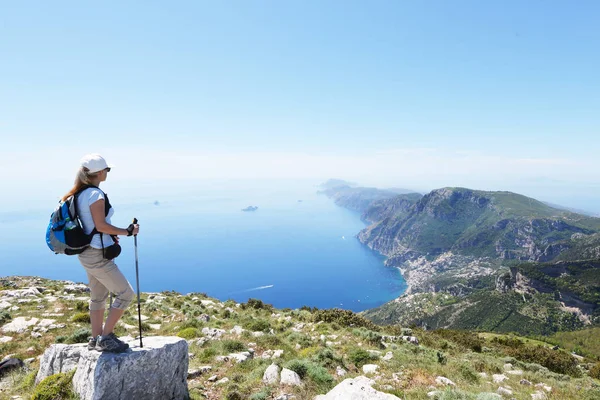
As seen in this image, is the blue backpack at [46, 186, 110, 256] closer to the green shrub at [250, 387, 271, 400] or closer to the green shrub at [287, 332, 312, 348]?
the green shrub at [250, 387, 271, 400]

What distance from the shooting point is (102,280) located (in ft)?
18.6

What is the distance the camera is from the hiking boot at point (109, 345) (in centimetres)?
577

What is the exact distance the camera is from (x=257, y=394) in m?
6.58

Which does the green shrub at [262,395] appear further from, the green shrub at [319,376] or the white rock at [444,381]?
the white rock at [444,381]

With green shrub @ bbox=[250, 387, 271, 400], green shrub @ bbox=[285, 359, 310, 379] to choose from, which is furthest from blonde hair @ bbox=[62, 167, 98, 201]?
green shrub @ bbox=[285, 359, 310, 379]

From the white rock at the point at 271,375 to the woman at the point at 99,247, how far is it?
11.6 ft

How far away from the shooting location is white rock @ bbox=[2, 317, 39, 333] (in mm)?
12720

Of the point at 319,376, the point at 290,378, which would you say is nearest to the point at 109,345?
the point at 290,378

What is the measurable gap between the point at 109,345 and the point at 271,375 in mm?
3967

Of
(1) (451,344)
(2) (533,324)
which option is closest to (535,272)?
(2) (533,324)

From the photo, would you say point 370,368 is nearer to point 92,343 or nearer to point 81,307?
point 92,343

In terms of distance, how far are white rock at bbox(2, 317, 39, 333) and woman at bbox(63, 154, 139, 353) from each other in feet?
35.3

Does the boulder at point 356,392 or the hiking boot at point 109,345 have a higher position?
the hiking boot at point 109,345

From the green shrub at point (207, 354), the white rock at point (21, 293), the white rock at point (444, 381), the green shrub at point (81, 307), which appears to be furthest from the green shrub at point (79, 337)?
the white rock at point (21, 293)
